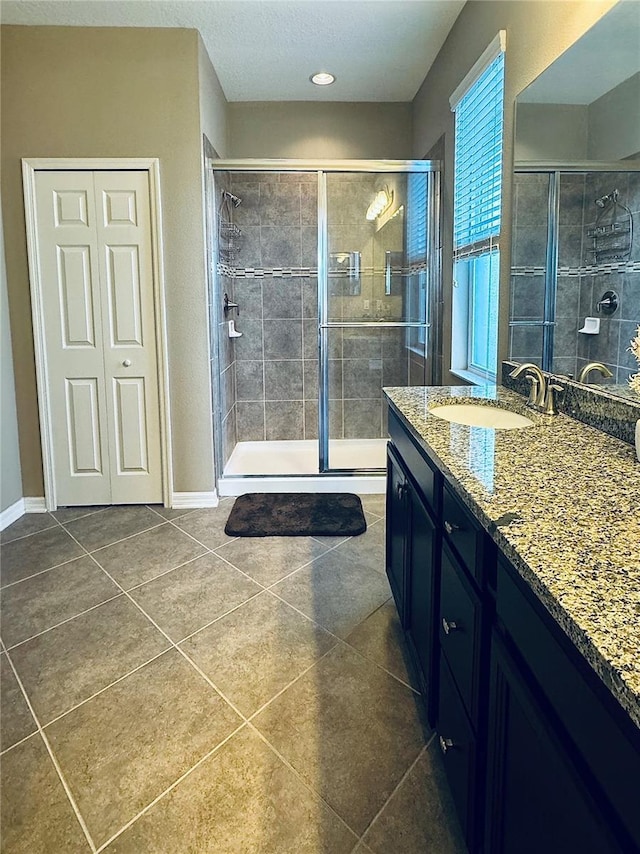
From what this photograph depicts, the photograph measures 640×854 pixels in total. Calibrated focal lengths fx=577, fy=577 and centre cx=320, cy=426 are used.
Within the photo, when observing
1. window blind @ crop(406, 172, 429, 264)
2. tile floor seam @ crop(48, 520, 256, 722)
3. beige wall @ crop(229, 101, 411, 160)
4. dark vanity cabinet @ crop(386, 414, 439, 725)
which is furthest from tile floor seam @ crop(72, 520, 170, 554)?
beige wall @ crop(229, 101, 411, 160)

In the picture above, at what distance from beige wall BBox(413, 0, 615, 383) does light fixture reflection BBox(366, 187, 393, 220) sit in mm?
443

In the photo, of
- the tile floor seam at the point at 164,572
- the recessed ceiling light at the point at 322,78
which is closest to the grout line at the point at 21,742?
the tile floor seam at the point at 164,572

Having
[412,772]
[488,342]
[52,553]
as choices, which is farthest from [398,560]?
[52,553]

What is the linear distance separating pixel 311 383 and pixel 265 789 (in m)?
3.55

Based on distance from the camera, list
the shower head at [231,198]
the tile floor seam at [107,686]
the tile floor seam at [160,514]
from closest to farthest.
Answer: the tile floor seam at [107,686] → the tile floor seam at [160,514] → the shower head at [231,198]

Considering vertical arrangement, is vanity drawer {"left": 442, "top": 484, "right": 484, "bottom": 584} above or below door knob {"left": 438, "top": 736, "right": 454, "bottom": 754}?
above

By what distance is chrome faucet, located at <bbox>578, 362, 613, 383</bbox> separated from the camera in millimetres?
1759

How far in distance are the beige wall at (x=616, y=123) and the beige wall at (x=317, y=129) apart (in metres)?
3.03

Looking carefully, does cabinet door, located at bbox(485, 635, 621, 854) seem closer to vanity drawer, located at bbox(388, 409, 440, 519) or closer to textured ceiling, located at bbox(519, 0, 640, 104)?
vanity drawer, located at bbox(388, 409, 440, 519)

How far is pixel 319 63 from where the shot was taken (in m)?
3.73

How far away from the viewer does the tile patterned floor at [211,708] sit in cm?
145

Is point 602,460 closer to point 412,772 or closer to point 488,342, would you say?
point 412,772

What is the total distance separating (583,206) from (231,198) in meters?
3.07

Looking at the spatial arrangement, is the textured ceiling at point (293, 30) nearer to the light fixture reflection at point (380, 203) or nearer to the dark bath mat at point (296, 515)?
the light fixture reflection at point (380, 203)
